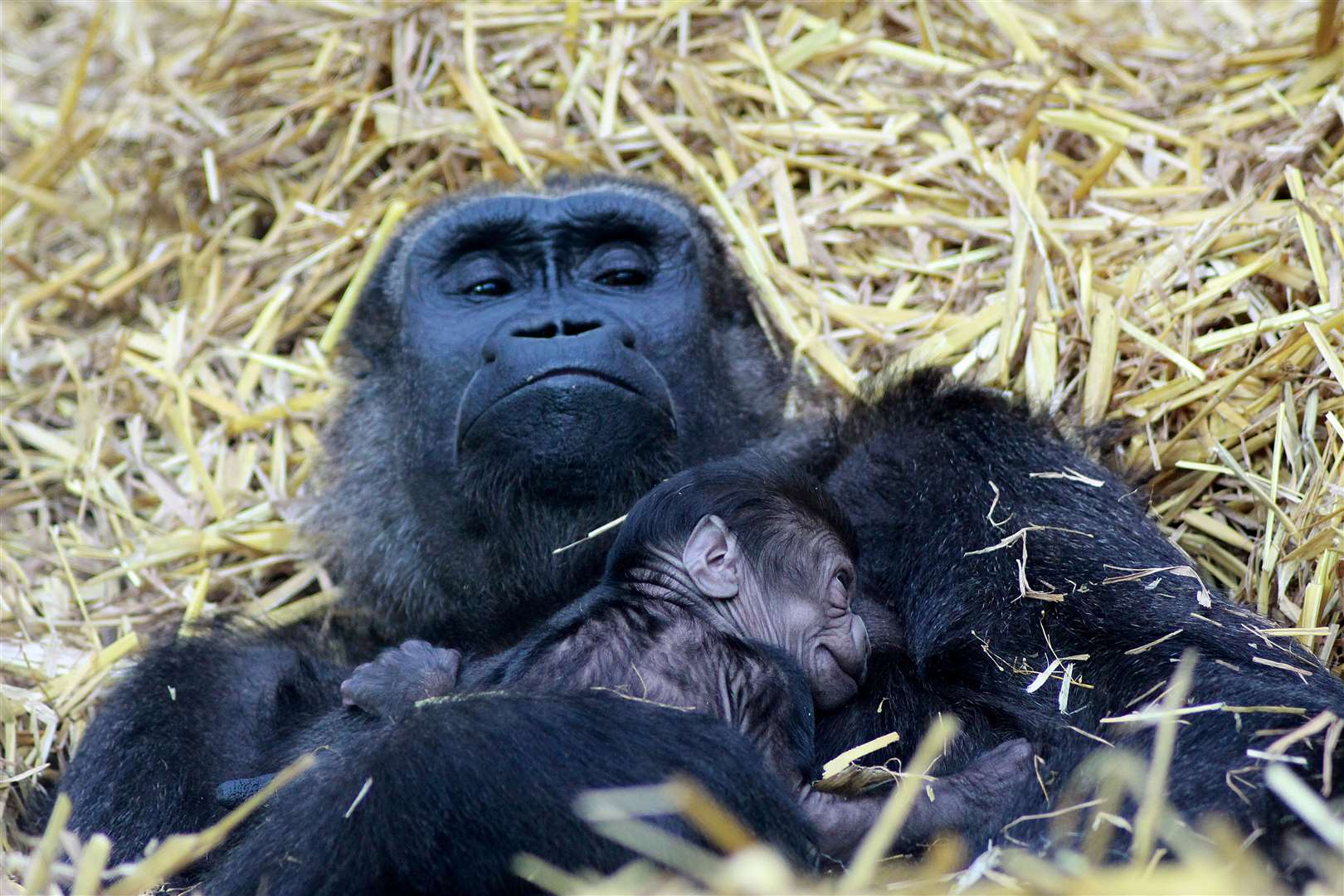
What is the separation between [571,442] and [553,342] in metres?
0.30

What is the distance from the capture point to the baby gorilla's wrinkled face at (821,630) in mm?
3633

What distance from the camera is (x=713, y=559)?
3.64 metres

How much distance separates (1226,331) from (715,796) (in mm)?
2576

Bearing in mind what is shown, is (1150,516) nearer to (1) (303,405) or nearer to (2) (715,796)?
(2) (715,796)

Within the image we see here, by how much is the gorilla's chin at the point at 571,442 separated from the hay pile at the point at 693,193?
1.08 m

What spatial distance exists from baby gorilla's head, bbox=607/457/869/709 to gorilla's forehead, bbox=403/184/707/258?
1.27m

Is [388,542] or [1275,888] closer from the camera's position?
A: [1275,888]

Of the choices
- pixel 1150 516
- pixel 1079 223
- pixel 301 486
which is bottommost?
pixel 301 486

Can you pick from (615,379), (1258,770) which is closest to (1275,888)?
(1258,770)

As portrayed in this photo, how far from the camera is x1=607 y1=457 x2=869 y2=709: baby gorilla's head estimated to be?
3627mm

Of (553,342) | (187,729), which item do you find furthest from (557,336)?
(187,729)

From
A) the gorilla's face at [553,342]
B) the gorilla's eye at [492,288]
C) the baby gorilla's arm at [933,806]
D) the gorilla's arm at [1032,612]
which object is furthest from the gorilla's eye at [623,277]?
the baby gorilla's arm at [933,806]

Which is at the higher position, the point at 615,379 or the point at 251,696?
the point at 615,379

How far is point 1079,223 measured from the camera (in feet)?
17.0
